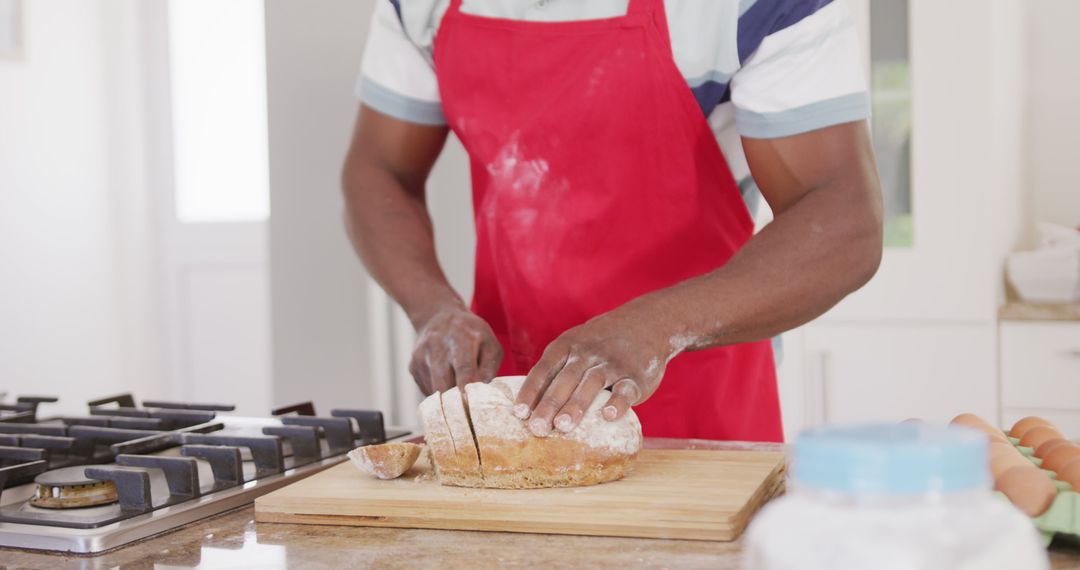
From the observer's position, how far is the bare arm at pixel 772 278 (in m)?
1.12

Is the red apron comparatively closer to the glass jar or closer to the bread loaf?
the bread loaf

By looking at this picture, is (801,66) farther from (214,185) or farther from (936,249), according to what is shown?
(214,185)

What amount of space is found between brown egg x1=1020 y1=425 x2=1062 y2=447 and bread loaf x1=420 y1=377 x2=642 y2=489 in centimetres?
38

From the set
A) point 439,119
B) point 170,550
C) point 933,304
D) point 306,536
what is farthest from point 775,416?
point 933,304

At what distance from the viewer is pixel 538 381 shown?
3.60ft

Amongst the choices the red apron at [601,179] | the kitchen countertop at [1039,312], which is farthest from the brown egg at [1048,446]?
the kitchen countertop at [1039,312]

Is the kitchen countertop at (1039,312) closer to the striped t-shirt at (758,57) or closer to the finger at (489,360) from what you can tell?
the striped t-shirt at (758,57)

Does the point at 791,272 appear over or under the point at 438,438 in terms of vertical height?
over

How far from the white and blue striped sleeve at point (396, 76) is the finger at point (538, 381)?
632mm

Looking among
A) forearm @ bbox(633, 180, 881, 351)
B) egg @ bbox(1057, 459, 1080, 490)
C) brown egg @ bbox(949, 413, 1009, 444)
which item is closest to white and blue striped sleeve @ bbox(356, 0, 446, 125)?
forearm @ bbox(633, 180, 881, 351)

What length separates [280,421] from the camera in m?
1.47

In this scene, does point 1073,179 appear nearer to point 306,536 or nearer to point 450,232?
point 450,232

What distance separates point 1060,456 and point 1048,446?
5 centimetres

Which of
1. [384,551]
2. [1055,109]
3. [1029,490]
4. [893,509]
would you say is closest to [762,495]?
[1029,490]
